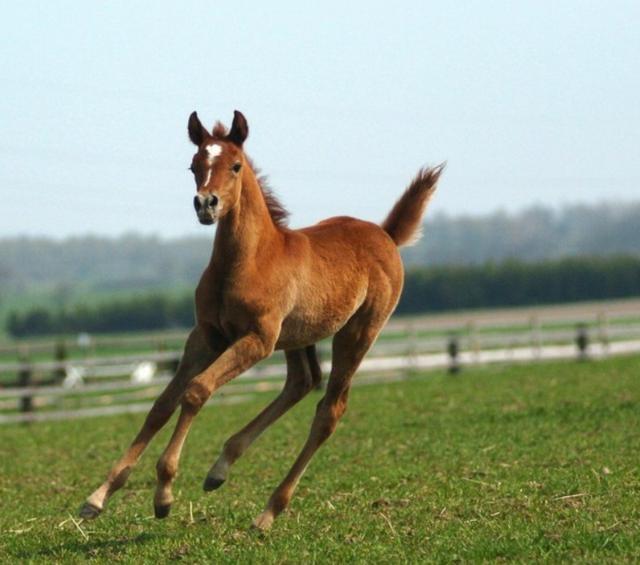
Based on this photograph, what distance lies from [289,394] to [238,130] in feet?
6.75

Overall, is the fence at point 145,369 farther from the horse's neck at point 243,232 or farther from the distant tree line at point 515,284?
the distant tree line at point 515,284

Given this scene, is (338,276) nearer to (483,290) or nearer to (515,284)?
(483,290)

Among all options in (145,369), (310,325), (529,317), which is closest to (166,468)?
(310,325)

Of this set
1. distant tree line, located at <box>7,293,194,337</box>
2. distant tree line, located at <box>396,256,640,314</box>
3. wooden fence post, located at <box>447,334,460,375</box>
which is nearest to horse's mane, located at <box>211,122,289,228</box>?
wooden fence post, located at <box>447,334,460,375</box>

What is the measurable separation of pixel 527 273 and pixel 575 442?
262 feet

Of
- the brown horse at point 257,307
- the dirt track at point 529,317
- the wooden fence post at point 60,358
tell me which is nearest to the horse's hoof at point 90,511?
the brown horse at point 257,307

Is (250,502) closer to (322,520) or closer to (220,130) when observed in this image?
(322,520)

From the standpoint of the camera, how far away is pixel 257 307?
27.6ft

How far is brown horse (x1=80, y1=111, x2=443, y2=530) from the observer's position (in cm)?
815

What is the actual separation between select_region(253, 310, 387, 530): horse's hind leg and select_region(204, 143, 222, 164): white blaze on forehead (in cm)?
201

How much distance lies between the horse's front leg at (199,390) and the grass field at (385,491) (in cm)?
43

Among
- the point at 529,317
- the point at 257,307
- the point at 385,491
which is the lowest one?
the point at 529,317

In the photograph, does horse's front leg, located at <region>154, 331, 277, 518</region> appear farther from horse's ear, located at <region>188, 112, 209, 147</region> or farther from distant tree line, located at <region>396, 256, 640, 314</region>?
distant tree line, located at <region>396, 256, 640, 314</region>

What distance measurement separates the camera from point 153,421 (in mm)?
8648
